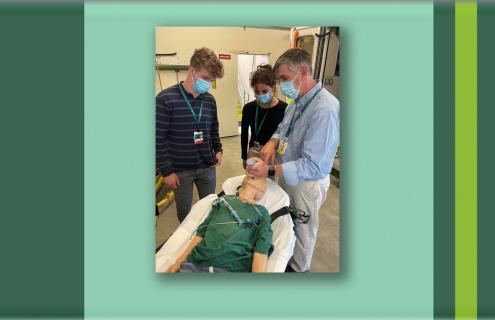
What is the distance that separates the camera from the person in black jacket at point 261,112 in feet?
4.58

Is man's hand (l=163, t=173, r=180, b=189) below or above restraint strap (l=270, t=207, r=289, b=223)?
above

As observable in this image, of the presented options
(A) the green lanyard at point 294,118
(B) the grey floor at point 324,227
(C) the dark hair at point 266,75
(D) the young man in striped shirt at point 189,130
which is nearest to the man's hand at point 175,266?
(B) the grey floor at point 324,227

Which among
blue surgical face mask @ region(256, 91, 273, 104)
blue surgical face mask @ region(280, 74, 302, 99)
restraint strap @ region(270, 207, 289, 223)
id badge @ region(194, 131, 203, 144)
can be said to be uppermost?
blue surgical face mask @ region(280, 74, 302, 99)

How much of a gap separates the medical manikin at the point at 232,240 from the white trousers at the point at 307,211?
21 cm

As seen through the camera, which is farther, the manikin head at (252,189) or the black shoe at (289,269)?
the manikin head at (252,189)

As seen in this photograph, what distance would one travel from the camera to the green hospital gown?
1302mm
